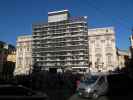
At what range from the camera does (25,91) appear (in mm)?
11156

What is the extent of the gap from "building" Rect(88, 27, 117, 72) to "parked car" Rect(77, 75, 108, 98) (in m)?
73.2

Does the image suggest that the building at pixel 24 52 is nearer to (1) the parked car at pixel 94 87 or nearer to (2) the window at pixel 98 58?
(2) the window at pixel 98 58

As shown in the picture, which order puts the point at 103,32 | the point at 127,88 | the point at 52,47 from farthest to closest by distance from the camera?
the point at 52,47 → the point at 103,32 → the point at 127,88

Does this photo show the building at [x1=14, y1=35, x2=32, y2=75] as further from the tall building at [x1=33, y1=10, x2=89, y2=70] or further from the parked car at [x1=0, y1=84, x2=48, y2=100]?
the parked car at [x1=0, y1=84, x2=48, y2=100]

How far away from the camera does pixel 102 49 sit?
96688 mm

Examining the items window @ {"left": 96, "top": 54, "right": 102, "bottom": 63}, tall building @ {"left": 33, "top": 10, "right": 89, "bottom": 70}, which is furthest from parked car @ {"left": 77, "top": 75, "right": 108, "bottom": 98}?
window @ {"left": 96, "top": 54, "right": 102, "bottom": 63}

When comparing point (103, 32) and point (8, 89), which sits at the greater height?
point (103, 32)

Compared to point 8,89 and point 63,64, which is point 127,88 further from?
point 63,64

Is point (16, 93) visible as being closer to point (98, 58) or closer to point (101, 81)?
point (101, 81)

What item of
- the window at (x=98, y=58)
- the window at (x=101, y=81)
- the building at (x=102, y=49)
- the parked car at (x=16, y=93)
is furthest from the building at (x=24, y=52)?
the parked car at (x=16, y=93)

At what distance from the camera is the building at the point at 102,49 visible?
93.1m

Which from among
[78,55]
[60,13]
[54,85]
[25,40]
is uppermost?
[60,13]

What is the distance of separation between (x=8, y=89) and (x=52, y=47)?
96.2 meters

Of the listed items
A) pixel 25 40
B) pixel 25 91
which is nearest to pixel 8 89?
pixel 25 91
